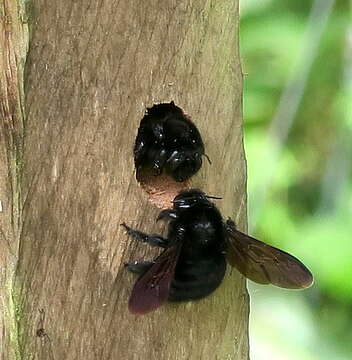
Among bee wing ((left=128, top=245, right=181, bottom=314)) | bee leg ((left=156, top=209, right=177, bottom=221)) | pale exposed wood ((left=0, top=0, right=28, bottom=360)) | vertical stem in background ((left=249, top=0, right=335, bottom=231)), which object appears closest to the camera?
pale exposed wood ((left=0, top=0, right=28, bottom=360))

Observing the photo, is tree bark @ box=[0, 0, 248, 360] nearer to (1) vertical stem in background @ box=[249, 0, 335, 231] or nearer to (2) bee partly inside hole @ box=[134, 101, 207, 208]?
(2) bee partly inside hole @ box=[134, 101, 207, 208]

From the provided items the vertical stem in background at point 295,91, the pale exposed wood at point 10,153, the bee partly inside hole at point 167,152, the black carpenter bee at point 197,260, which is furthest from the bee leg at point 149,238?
the vertical stem in background at point 295,91

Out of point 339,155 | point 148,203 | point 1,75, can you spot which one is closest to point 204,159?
point 148,203

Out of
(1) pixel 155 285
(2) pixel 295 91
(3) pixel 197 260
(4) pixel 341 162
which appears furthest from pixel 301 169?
(1) pixel 155 285

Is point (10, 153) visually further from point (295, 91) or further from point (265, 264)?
point (295, 91)

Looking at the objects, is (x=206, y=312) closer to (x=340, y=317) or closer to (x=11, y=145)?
(x=11, y=145)

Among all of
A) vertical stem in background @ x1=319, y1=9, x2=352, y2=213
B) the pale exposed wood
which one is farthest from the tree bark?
vertical stem in background @ x1=319, y1=9, x2=352, y2=213

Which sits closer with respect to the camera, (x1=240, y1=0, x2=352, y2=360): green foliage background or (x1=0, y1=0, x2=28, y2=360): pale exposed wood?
(x1=0, y1=0, x2=28, y2=360): pale exposed wood
